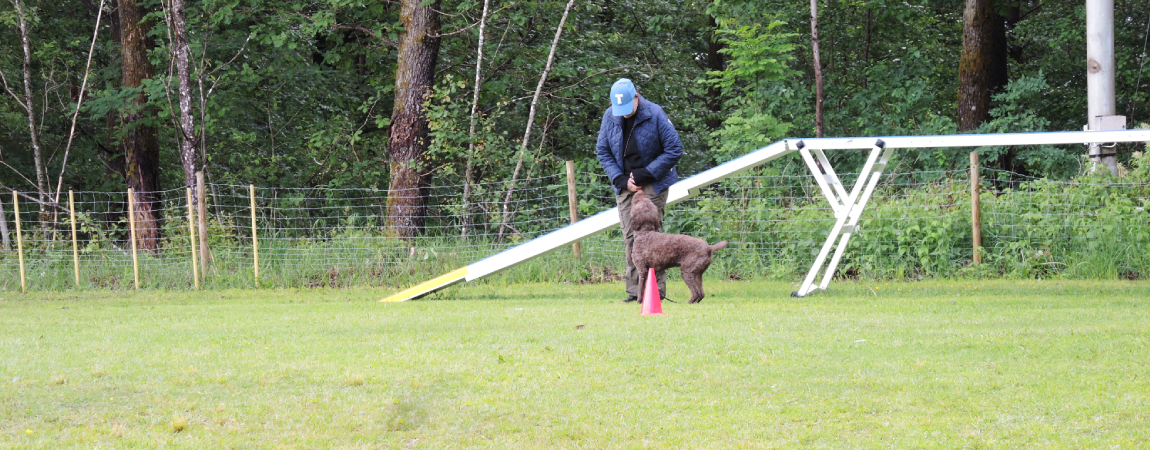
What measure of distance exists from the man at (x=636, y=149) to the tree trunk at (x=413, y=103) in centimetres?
626

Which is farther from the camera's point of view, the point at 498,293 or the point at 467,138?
the point at 467,138

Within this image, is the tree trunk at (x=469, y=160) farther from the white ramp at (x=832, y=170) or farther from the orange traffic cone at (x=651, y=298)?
the orange traffic cone at (x=651, y=298)

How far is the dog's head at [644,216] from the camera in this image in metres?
7.51

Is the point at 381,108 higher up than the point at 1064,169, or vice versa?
the point at 381,108

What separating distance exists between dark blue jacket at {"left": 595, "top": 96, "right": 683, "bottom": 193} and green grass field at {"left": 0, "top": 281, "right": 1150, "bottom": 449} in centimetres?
113

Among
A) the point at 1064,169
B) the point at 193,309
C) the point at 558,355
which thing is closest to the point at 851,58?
the point at 1064,169

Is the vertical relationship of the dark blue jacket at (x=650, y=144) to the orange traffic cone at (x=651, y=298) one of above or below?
above

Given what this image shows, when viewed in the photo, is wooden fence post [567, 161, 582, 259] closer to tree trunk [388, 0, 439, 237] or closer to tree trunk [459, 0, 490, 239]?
tree trunk [459, 0, 490, 239]

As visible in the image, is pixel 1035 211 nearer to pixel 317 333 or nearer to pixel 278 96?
pixel 317 333

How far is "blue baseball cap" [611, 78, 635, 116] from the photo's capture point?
7680 millimetres

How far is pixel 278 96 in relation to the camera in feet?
60.1

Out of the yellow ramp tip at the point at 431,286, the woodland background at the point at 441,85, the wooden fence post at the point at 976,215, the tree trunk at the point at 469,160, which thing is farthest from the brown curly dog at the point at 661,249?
the woodland background at the point at 441,85

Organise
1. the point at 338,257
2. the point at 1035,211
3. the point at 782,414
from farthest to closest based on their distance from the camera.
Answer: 1. the point at 338,257
2. the point at 1035,211
3. the point at 782,414

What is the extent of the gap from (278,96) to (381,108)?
2142mm
